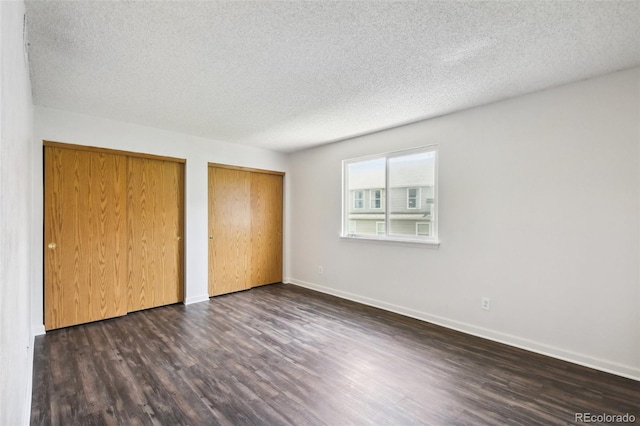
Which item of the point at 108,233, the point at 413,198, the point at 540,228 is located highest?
the point at 413,198

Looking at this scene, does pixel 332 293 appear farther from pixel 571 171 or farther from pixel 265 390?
pixel 571 171

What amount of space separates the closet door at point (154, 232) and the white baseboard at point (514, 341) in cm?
273

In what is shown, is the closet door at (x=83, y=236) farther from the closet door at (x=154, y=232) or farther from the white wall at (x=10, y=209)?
the white wall at (x=10, y=209)

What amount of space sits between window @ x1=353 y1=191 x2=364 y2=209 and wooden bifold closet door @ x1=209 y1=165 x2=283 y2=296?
1.63m

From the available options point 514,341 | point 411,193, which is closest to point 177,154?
point 411,193

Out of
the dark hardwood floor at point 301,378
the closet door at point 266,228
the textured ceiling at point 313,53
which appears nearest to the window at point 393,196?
the textured ceiling at point 313,53

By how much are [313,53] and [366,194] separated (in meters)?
2.59

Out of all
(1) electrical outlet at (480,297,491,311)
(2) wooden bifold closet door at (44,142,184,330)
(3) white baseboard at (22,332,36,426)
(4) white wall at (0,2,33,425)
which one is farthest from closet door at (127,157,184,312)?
(1) electrical outlet at (480,297,491,311)

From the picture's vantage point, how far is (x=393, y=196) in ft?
13.5

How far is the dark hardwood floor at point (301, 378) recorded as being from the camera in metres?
1.94

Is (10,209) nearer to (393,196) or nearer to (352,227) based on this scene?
(393,196)

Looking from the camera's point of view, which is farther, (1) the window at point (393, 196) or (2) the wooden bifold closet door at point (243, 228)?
(2) the wooden bifold closet door at point (243, 228)

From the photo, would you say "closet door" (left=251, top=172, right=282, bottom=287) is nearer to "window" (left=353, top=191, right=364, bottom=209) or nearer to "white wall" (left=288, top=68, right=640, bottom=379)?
"window" (left=353, top=191, right=364, bottom=209)

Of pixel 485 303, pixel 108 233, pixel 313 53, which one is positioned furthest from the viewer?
pixel 108 233
